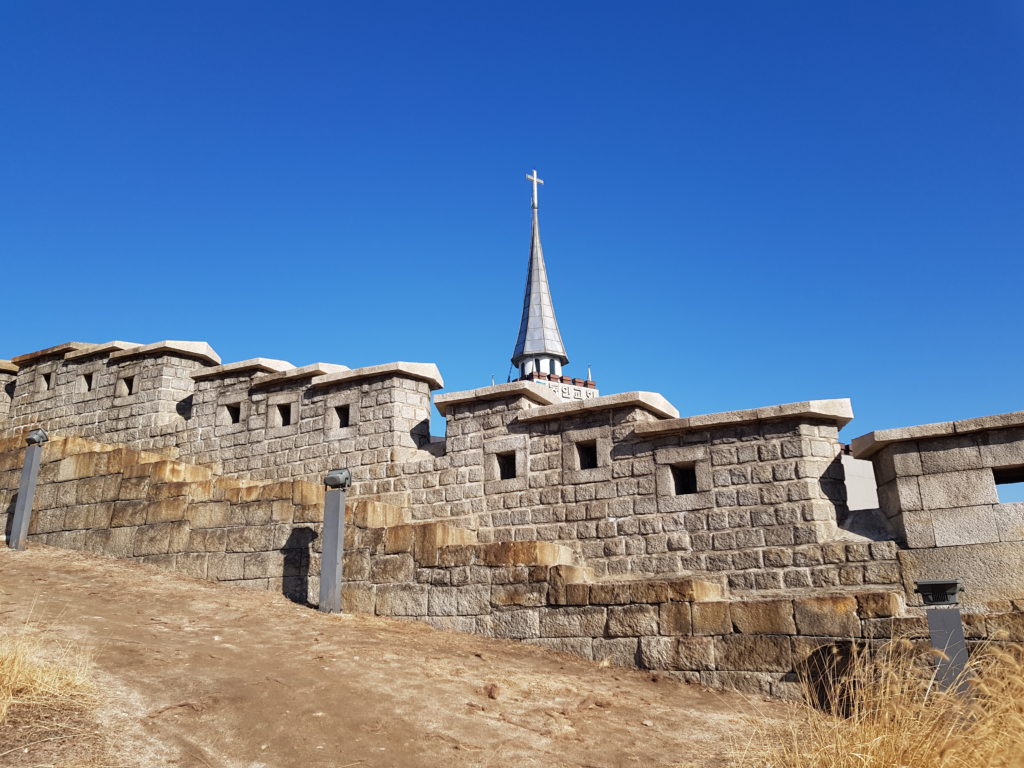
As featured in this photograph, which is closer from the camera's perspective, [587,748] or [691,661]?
[587,748]

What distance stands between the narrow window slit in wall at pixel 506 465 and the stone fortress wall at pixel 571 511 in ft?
0.13

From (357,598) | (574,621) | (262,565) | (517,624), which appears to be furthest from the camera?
(262,565)

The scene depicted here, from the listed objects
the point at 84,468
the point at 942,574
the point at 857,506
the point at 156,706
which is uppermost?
the point at 84,468

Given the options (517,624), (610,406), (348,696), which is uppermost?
(610,406)

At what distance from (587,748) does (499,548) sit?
3758mm

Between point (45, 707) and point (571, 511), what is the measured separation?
6363 millimetres

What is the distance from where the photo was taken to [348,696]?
654 centimetres

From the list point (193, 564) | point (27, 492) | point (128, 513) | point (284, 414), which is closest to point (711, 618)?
point (193, 564)

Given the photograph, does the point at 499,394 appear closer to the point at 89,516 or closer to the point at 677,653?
the point at 677,653

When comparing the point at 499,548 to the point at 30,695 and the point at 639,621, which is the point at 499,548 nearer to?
the point at 639,621

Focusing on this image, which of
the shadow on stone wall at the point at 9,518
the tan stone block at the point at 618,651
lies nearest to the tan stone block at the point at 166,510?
the shadow on stone wall at the point at 9,518

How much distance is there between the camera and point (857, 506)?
41.3 ft

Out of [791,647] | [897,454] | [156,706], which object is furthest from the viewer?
[897,454]

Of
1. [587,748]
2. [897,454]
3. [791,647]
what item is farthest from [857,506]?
[587,748]
